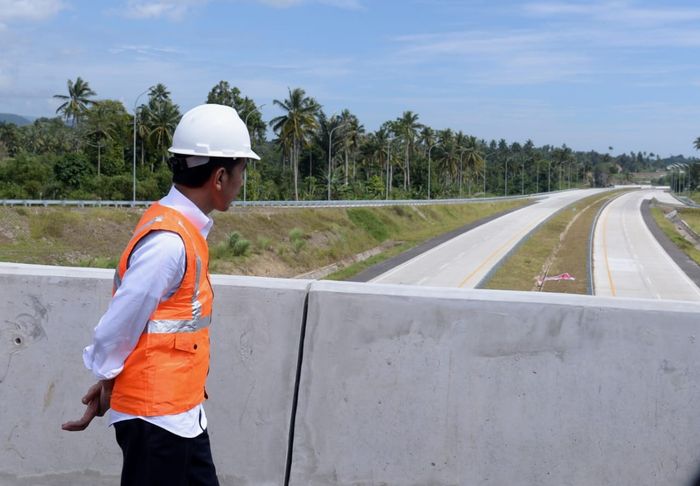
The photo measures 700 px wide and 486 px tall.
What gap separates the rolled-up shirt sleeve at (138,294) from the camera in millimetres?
2797

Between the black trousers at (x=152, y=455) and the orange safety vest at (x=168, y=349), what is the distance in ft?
0.22

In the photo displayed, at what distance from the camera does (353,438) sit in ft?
15.5

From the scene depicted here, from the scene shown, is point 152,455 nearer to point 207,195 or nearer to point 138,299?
point 138,299

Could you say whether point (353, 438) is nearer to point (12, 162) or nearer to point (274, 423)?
point (274, 423)

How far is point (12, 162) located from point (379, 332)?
66.1 m

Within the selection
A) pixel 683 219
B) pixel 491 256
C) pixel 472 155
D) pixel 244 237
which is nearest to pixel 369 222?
pixel 491 256

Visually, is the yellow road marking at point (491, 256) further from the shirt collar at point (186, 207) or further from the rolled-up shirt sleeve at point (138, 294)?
the rolled-up shirt sleeve at point (138, 294)

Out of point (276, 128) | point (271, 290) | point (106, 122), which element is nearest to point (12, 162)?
point (106, 122)

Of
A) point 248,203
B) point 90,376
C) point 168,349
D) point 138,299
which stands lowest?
point 248,203

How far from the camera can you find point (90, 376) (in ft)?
16.0

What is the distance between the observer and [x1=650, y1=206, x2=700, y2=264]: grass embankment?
199ft

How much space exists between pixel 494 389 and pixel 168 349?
229 cm

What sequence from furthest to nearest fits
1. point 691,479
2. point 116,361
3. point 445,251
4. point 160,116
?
point 160,116 → point 445,251 → point 691,479 → point 116,361

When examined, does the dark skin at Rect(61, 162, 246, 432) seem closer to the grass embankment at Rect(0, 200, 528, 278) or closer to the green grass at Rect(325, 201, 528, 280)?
the grass embankment at Rect(0, 200, 528, 278)
